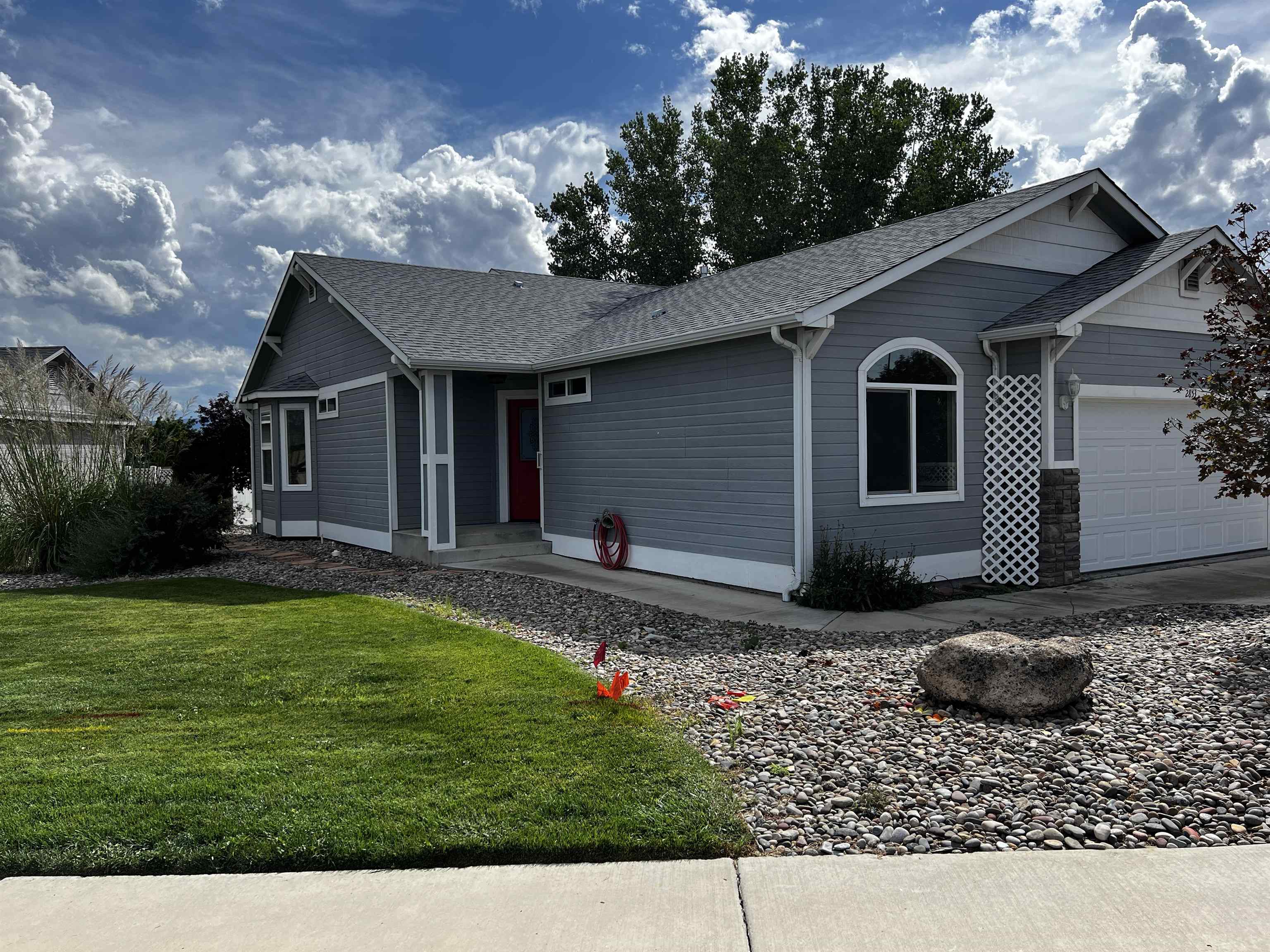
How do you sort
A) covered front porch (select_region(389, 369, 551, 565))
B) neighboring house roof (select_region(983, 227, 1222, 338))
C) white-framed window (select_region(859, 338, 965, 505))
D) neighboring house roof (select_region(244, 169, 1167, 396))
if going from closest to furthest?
white-framed window (select_region(859, 338, 965, 505)) < neighboring house roof (select_region(244, 169, 1167, 396)) < neighboring house roof (select_region(983, 227, 1222, 338)) < covered front porch (select_region(389, 369, 551, 565))

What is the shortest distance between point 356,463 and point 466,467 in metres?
2.03

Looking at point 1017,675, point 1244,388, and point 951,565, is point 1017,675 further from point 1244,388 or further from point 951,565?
point 951,565

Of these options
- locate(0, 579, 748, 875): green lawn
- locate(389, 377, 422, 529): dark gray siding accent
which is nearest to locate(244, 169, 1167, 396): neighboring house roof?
locate(389, 377, 422, 529): dark gray siding accent

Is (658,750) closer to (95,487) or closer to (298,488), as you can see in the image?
(95,487)

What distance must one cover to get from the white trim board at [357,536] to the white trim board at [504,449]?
1.75 m

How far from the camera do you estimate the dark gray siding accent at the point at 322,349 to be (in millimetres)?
13742

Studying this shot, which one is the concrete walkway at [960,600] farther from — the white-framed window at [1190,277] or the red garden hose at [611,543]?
the white-framed window at [1190,277]

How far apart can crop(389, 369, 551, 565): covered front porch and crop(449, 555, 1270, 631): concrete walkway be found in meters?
1.20

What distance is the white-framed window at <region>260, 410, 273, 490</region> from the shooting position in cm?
1630

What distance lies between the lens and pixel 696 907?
2941 millimetres

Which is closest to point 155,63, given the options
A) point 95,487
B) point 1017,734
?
point 95,487

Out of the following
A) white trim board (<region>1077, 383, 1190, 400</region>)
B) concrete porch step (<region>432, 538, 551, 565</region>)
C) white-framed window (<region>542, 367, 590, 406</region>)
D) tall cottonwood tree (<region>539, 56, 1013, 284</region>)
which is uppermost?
tall cottonwood tree (<region>539, 56, 1013, 284</region>)

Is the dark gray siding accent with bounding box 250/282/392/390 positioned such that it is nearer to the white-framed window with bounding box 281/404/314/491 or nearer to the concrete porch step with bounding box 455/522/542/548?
the white-framed window with bounding box 281/404/314/491

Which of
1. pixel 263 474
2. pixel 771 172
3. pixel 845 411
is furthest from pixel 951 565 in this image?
pixel 771 172
